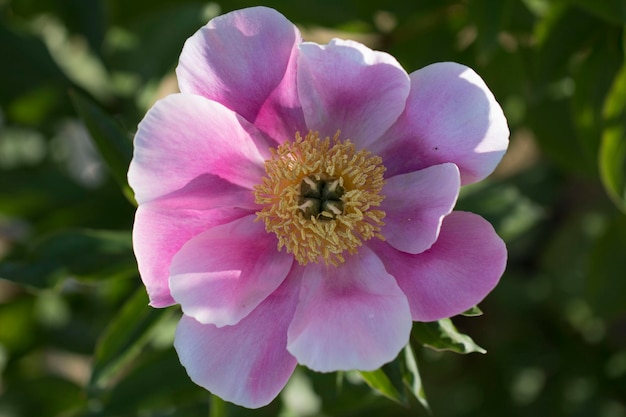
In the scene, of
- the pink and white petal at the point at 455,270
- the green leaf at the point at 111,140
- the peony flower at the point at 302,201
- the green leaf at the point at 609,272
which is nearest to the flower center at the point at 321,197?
the peony flower at the point at 302,201

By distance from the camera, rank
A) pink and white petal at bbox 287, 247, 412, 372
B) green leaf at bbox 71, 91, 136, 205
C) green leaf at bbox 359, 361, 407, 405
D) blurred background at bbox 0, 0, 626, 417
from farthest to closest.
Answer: blurred background at bbox 0, 0, 626, 417, green leaf at bbox 71, 91, 136, 205, green leaf at bbox 359, 361, 407, 405, pink and white petal at bbox 287, 247, 412, 372

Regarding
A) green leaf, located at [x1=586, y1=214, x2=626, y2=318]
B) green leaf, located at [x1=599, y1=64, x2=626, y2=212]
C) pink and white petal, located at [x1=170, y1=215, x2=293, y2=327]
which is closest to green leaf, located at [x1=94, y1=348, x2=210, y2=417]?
pink and white petal, located at [x1=170, y1=215, x2=293, y2=327]

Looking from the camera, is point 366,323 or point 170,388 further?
point 170,388

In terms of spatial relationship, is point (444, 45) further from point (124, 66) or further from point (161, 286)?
point (161, 286)

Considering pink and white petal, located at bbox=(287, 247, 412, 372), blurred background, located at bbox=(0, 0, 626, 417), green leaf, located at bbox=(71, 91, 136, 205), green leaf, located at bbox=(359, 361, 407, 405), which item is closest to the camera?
pink and white petal, located at bbox=(287, 247, 412, 372)

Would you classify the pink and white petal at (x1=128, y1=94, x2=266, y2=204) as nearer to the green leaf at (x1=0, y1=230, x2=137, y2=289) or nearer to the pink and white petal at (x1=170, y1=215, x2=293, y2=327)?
the pink and white petal at (x1=170, y1=215, x2=293, y2=327)

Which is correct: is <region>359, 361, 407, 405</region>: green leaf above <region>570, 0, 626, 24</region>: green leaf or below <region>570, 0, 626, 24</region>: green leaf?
below

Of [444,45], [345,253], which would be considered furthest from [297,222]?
[444,45]
